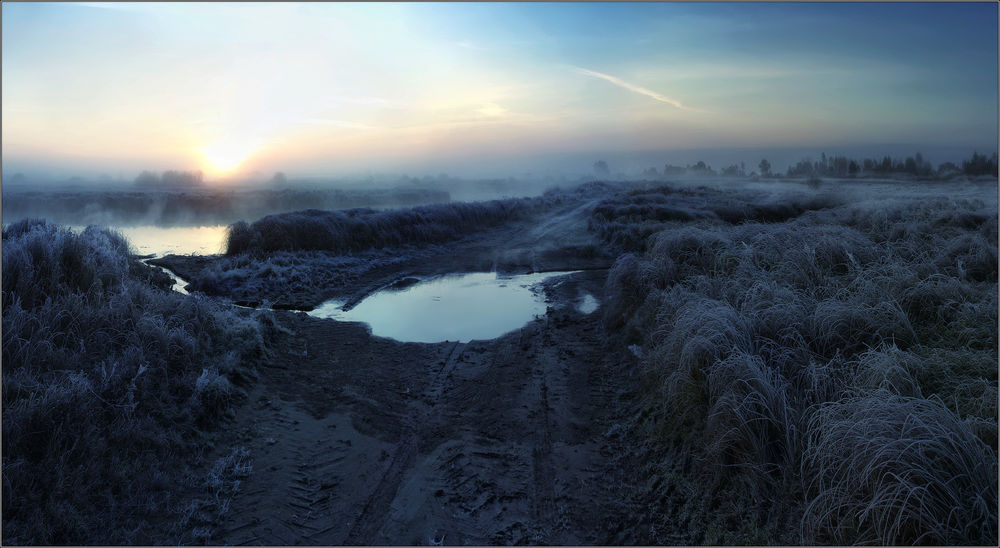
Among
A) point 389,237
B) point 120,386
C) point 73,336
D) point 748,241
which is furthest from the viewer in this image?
point 389,237

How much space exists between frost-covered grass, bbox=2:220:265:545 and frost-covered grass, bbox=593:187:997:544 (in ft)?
18.2

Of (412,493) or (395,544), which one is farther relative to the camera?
(412,493)

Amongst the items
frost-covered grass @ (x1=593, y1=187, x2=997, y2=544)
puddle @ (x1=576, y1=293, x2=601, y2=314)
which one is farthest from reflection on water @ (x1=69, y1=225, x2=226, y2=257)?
frost-covered grass @ (x1=593, y1=187, x2=997, y2=544)

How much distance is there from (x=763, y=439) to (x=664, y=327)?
3.10 meters

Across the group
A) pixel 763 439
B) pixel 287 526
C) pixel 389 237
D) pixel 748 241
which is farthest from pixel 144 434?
pixel 389 237

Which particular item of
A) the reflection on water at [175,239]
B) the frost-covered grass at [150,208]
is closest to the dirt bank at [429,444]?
the reflection on water at [175,239]

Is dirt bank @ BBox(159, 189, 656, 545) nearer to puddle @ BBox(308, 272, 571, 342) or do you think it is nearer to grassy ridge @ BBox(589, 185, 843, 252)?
puddle @ BBox(308, 272, 571, 342)

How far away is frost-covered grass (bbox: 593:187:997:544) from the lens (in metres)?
3.38

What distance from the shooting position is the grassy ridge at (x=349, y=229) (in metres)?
19.3

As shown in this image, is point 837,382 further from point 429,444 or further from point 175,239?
point 175,239

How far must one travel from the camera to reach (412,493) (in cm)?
516

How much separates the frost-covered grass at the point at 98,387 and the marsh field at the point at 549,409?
27mm

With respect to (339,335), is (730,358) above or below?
above

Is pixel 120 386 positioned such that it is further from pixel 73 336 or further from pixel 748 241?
pixel 748 241
